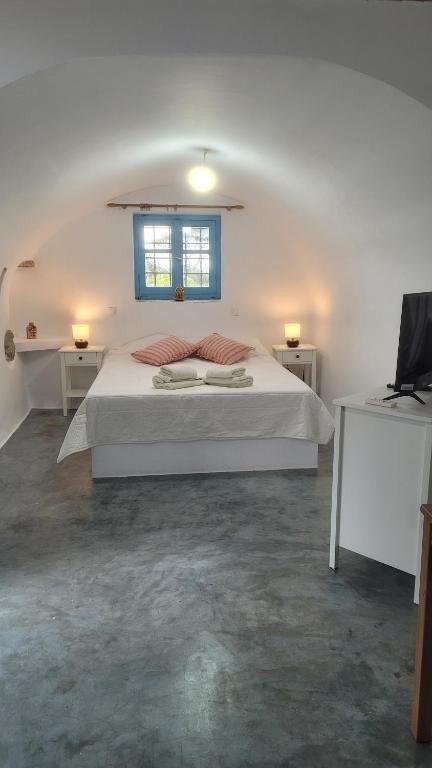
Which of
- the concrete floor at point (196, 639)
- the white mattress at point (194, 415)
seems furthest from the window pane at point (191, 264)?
the concrete floor at point (196, 639)

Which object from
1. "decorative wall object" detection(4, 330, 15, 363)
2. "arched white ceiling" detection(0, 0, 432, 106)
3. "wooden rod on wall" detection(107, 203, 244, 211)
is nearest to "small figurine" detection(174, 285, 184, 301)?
"wooden rod on wall" detection(107, 203, 244, 211)

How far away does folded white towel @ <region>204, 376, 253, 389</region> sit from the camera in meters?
4.20

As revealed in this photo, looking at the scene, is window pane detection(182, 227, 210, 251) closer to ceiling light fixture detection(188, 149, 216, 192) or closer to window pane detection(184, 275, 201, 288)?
window pane detection(184, 275, 201, 288)

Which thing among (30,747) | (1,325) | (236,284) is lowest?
(30,747)

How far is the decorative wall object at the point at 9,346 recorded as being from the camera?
5.19 metres

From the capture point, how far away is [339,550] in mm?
2979

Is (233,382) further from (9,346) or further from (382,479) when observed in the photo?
(9,346)

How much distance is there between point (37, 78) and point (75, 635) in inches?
88.0

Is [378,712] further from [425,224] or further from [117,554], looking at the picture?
[425,224]

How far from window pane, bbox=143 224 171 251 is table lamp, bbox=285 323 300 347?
59.3 inches

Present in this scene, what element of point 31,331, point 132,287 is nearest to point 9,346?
point 31,331

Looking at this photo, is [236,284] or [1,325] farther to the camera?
[236,284]

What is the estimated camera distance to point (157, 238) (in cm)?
593

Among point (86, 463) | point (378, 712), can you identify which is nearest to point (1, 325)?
point (86, 463)
